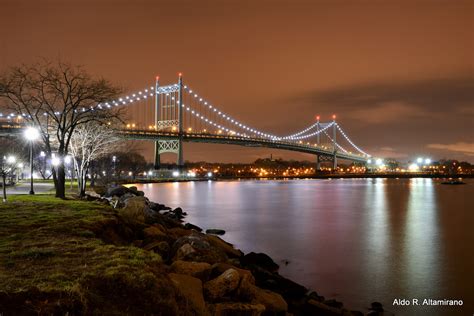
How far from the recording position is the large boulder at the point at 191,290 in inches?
275

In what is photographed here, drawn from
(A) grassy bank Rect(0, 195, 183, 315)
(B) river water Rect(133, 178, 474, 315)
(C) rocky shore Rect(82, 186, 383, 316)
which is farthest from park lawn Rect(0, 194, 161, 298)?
(B) river water Rect(133, 178, 474, 315)

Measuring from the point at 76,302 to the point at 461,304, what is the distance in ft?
31.6

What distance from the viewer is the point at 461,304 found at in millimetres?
11008

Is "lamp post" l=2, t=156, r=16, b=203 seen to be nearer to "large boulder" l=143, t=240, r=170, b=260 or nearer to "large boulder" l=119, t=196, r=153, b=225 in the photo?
"large boulder" l=119, t=196, r=153, b=225

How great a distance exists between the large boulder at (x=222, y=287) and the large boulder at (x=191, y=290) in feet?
0.65

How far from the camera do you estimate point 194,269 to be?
336 inches

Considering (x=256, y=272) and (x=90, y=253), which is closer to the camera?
(x=90, y=253)

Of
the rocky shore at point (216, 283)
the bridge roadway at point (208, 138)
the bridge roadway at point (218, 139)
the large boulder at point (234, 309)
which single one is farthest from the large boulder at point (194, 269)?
the bridge roadway at point (218, 139)

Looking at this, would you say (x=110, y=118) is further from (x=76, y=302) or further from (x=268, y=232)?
(x=76, y=302)

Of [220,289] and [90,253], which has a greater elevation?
[90,253]

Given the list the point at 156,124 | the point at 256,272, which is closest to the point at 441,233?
the point at 256,272

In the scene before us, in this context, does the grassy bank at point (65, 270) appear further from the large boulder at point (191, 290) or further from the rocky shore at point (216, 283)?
the rocky shore at point (216, 283)

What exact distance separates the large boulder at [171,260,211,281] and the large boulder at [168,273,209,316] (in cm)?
43

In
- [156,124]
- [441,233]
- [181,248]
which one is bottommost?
[441,233]
